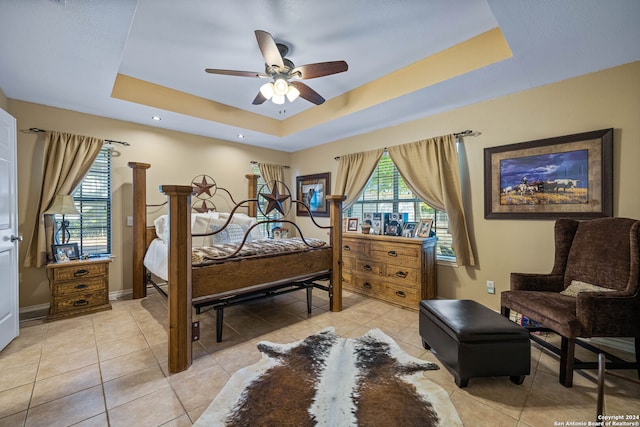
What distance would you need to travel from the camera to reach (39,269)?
Answer: 3324mm

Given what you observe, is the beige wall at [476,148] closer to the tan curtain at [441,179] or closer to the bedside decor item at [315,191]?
the tan curtain at [441,179]

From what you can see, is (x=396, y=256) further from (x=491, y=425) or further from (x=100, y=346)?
(x=100, y=346)

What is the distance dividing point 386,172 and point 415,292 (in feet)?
6.40

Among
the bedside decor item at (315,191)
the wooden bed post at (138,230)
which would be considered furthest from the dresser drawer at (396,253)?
the wooden bed post at (138,230)

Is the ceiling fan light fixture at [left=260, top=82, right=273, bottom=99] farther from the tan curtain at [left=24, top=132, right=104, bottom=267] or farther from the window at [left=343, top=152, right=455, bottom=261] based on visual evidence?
the tan curtain at [left=24, top=132, right=104, bottom=267]

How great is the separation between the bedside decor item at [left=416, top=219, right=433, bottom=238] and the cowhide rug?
1692 mm

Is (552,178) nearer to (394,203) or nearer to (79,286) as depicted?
(394,203)

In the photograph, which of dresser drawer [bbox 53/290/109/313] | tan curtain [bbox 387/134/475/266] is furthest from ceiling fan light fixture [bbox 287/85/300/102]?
dresser drawer [bbox 53/290/109/313]

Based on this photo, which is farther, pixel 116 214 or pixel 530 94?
pixel 116 214

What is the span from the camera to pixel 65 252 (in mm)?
3330

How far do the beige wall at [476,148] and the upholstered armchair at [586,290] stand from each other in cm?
32

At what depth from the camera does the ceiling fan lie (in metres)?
2.27

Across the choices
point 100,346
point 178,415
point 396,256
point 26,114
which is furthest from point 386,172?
point 26,114

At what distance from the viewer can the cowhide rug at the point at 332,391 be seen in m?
1.62
